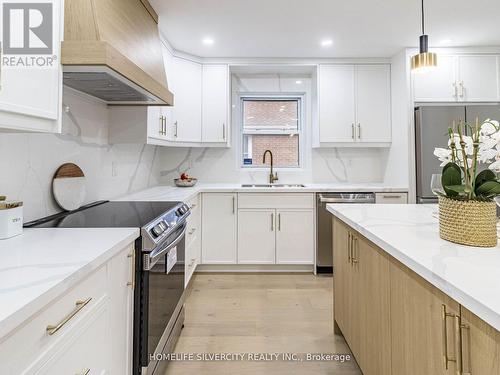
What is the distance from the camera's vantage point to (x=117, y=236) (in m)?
1.25

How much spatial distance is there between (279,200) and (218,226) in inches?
28.8

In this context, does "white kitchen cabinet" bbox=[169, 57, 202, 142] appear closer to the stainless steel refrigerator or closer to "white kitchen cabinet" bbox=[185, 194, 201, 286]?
"white kitchen cabinet" bbox=[185, 194, 201, 286]

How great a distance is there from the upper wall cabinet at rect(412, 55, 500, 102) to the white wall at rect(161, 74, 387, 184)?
3.00 ft

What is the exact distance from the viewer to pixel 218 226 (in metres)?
3.25

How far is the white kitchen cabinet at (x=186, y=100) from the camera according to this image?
10.8 ft

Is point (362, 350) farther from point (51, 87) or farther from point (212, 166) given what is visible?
point (212, 166)

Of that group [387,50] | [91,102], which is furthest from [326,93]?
[91,102]

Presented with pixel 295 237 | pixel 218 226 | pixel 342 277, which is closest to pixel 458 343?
pixel 342 277

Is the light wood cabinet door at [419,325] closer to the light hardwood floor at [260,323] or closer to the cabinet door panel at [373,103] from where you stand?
the light hardwood floor at [260,323]

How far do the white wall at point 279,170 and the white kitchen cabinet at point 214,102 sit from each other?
409 mm

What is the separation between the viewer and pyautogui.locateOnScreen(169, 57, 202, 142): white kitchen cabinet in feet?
10.8

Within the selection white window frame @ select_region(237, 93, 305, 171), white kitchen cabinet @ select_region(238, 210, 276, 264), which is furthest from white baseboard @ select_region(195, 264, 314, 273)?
white window frame @ select_region(237, 93, 305, 171)

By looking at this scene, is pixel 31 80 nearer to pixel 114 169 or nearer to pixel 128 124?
pixel 128 124

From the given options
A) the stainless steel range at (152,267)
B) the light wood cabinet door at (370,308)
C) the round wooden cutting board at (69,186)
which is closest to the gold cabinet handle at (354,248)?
the light wood cabinet door at (370,308)
